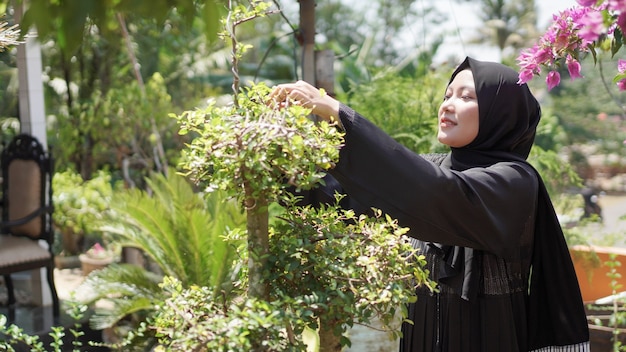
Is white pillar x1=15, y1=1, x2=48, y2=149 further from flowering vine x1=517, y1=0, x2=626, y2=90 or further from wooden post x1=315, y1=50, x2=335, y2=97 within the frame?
flowering vine x1=517, y1=0, x2=626, y2=90

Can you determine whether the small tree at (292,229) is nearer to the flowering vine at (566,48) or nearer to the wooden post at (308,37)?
the flowering vine at (566,48)

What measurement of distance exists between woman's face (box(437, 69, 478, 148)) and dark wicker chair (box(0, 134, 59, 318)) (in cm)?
360

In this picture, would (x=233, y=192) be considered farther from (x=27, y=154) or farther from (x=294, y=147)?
(x=27, y=154)

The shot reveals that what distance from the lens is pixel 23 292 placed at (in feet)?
20.7

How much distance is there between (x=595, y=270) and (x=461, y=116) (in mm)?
3071

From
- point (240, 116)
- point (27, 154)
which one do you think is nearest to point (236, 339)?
point (240, 116)

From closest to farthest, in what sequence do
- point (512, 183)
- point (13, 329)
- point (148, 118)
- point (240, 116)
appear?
point (240, 116), point (512, 183), point (13, 329), point (148, 118)

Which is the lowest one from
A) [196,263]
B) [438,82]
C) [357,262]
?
[196,263]

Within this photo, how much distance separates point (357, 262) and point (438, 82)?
4381 millimetres

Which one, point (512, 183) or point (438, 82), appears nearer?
point (512, 183)

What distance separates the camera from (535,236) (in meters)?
2.29

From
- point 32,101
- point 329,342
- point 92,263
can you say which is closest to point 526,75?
point 329,342

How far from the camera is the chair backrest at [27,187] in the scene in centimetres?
521

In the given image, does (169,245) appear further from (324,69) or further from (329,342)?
(329,342)
